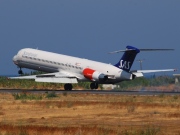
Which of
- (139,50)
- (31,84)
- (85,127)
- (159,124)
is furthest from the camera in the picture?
(31,84)

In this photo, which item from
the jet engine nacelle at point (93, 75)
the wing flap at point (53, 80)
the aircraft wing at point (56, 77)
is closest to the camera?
the jet engine nacelle at point (93, 75)

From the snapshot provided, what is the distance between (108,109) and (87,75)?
1473 inches

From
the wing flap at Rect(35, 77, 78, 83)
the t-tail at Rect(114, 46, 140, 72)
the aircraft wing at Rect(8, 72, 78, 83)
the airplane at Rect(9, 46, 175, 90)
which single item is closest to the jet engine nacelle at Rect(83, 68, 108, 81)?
the airplane at Rect(9, 46, 175, 90)

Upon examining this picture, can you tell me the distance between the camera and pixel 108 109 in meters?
51.9

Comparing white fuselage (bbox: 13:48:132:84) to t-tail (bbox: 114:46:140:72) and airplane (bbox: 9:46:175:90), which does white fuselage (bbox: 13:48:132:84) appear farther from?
t-tail (bbox: 114:46:140:72)

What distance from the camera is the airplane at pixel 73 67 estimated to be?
86.4 meters

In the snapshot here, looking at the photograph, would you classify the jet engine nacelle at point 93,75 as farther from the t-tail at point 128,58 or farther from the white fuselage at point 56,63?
the t-tail at point 128,58

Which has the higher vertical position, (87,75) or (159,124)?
(87,75)

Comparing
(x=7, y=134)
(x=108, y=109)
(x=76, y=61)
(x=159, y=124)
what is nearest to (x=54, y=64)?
(x=76, y=61)

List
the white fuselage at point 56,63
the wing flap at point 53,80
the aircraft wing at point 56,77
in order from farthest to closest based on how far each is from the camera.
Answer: the white fuselage at point 56,63
the aircraft wing at point 56,77
the wing flap at point 53,80

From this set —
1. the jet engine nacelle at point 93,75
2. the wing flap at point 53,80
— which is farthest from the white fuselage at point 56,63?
the wing flap at point 53,80

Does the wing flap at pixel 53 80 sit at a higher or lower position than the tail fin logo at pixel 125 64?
lower

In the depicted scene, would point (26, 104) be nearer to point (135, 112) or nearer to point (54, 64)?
point (135, 112)

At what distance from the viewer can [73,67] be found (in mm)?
91125
